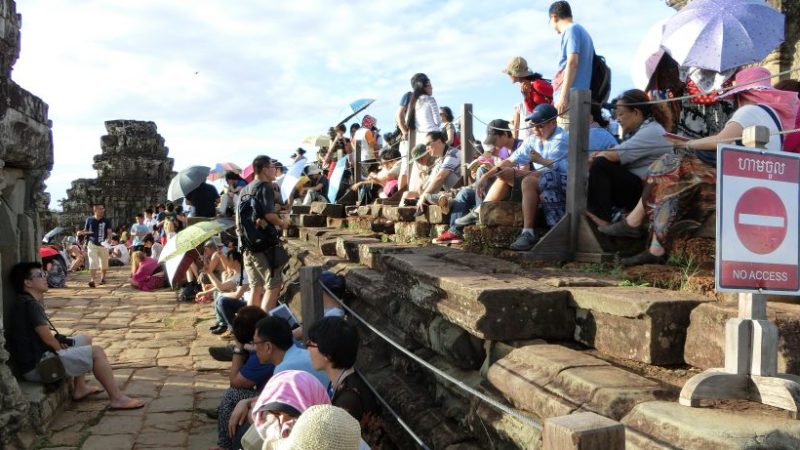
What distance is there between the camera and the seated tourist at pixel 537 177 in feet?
16.9

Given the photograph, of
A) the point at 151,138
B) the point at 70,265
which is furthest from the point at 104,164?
the point at 70,265

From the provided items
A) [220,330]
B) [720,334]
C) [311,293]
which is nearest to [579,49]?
[311,293]

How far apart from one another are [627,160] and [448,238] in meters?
2.26

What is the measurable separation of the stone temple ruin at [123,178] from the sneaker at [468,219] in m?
22.3

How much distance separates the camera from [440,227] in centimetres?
705

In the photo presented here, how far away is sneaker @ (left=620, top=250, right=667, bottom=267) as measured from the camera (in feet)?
13.3

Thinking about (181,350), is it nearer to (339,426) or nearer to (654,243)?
(654,243)

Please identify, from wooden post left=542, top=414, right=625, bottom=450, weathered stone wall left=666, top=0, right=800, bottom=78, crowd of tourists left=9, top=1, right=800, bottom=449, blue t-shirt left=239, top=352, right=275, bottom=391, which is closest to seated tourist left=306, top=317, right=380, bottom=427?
crowd of tourists left=9, top=1, right=800, bottom=449

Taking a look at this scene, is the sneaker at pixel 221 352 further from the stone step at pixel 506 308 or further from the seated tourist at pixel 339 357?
the stone step at pixel 506 308

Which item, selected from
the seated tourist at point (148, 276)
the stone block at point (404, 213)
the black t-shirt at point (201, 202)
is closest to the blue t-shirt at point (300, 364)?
the stone block at point (404, 213)

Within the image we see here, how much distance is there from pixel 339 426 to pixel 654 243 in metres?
2.56

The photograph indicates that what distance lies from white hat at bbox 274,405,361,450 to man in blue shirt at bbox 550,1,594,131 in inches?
171

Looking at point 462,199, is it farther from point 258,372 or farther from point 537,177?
point 258,372

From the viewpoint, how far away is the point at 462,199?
22.1 ft
